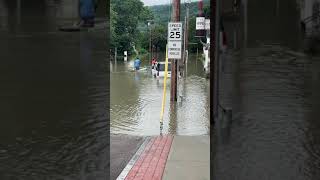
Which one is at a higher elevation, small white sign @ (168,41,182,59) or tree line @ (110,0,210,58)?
tree line @ (110,0,210,58)

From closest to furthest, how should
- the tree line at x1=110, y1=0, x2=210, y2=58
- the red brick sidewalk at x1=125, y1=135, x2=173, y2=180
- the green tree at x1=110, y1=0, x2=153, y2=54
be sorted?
1. the red brick sidewalk at x1=125, y1=135, x2=173, y2=180
2. the green tree at x1=110, y1=0, x2=153, y2=54
3. the tree line at x1=110, y1=0, x2=210, y2=58

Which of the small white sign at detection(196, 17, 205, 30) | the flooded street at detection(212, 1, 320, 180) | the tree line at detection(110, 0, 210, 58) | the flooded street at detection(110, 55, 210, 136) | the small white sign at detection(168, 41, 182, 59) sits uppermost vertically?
the tree line at detection(110, 0, 210, 58)

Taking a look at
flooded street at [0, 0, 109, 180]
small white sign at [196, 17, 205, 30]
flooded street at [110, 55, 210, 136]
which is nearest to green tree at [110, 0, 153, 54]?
small white sign at [196, 17, 205, 30]

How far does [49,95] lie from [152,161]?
4.35m

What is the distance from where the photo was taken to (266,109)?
2.79 m

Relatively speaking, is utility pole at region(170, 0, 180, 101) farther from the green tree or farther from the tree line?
the green tree

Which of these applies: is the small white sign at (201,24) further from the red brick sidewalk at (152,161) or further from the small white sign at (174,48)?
the red brick sidewalk at (152,161)

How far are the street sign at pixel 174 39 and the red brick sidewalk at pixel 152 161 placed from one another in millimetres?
3613

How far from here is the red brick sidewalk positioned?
19.2 ft

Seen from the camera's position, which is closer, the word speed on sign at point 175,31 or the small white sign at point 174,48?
the word speed on sign at point 175,31

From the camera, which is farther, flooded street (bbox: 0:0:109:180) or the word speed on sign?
the word speed on sign

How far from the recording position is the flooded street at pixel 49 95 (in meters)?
2.23

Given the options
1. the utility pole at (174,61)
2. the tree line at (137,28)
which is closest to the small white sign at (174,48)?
the utility pole at (174,61)

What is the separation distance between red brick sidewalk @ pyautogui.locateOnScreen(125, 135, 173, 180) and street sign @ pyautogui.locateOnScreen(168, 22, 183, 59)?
361cm
